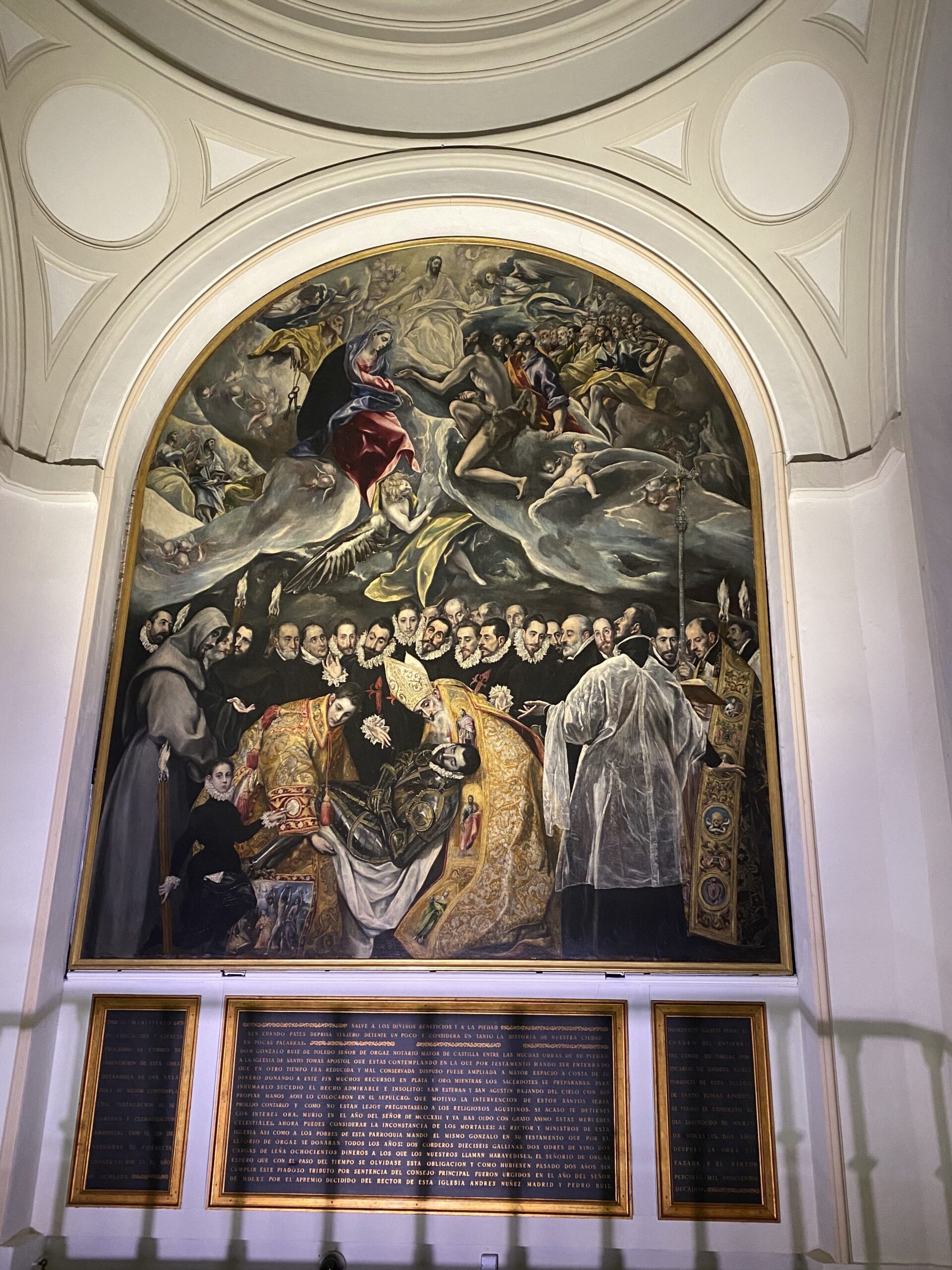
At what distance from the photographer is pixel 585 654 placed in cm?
779

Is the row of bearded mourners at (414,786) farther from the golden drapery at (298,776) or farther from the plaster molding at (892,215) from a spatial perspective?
the plaster molding at (892,215)

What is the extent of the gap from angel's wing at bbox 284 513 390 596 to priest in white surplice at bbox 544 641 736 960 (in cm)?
183

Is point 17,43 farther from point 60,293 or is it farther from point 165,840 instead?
point 165,840

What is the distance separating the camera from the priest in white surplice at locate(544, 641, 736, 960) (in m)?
6.96

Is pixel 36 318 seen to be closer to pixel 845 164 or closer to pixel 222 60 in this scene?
pixel 222 60

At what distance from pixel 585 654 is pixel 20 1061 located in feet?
13.7

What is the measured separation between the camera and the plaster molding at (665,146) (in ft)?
27.0

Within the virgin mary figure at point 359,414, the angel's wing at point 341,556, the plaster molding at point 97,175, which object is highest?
the plaster molding at point 97,175

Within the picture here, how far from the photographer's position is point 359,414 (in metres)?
8.80

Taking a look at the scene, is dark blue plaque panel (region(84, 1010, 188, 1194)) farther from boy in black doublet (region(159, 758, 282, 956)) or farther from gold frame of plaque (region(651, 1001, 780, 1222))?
gold frame of plaque (region(651, 1001, 780, 1222))

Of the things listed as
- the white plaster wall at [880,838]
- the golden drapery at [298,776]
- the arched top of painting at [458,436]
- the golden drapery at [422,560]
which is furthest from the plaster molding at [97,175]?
the white plaster wall at [880,838]

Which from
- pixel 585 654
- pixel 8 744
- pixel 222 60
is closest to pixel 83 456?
pixel 8 744

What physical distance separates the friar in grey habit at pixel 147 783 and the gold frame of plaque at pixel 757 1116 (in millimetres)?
3164

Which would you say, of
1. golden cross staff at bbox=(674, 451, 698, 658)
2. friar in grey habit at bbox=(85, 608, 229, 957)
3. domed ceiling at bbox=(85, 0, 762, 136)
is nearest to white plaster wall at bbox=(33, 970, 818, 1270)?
friar in grey habit at bbox=(85, 608, 229, 957)
